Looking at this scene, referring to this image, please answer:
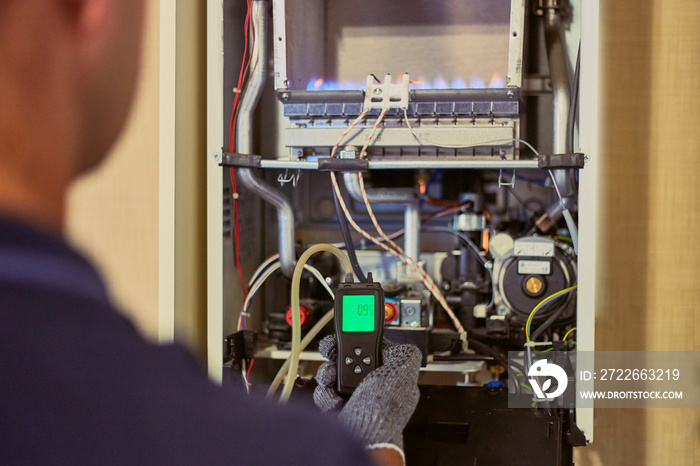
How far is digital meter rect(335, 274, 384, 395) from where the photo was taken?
44.6 inches

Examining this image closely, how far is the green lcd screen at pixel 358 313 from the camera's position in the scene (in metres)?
1.15

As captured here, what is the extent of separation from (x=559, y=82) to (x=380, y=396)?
824mm

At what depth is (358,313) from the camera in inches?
45.4

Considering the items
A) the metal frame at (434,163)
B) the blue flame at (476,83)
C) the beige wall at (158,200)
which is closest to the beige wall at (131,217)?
the beige wall at (158,200)

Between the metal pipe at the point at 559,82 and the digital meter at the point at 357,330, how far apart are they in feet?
1.56

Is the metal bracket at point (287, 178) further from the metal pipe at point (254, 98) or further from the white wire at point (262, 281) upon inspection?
the white wire at point (262, 281)

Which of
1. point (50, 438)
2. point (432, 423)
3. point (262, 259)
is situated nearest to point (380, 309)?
point (432, 423)

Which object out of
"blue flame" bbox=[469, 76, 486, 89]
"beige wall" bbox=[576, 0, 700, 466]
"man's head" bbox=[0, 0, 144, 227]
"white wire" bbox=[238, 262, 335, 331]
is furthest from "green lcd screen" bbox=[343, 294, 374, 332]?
"man's head" bbox=[0, 0, 144, 227]

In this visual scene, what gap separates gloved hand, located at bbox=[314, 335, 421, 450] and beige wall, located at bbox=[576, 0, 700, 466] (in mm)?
652

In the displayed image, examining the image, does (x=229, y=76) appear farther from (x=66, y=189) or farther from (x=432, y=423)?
(x=66, y=189)

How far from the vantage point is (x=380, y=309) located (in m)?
1.15

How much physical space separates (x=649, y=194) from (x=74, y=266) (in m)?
1.46

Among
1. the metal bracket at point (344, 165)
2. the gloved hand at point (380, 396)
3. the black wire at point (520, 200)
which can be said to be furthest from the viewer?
the black wire at point (520, 200)

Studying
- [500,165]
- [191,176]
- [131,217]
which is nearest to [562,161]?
[500,165]
